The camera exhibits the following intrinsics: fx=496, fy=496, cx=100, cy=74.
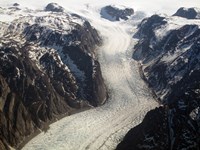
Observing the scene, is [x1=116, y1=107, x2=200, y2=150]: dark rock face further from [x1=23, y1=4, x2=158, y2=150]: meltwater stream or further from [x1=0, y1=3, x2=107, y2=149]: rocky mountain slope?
[x1=0, y1=3, x2=107, y2=149]: rocky mountain slope

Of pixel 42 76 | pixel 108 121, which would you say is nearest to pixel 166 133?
pixel 108 121

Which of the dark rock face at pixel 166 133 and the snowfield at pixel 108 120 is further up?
the dark rock face at pixel 166 133

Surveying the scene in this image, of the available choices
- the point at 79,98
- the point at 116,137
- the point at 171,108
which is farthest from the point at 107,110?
the point at 171,108

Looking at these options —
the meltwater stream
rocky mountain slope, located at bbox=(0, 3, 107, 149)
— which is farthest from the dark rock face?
rocky mountain slope, located at bbox=(0, 3, 107, 149)

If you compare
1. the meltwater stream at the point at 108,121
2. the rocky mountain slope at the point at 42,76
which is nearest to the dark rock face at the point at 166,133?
the meltwater stream at the point at 108,121

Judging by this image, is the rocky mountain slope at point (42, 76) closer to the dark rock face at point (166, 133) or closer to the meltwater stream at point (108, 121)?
the meltwater stream at point (108, 121)

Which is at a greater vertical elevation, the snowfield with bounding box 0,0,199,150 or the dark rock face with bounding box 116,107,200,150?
the dark rock face with bounding box 116,107,200,150

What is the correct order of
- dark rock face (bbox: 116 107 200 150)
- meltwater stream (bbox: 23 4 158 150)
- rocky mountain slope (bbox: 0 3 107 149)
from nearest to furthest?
dark rock face (bbox: 116 107 200 150) < meltwater stream (bbox: 23 4 158 150) < rocky mountain slope (bbox: 0 3 107 149)

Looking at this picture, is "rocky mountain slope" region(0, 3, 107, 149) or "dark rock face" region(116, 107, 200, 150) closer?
"dark rock face" region(116, 107, 200, 150)

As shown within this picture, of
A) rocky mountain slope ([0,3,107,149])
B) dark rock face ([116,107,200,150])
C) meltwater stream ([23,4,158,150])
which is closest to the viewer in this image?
dark rock face ([116,107,200,150])

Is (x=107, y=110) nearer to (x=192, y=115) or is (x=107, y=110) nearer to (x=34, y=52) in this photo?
(x=34, y=52)
